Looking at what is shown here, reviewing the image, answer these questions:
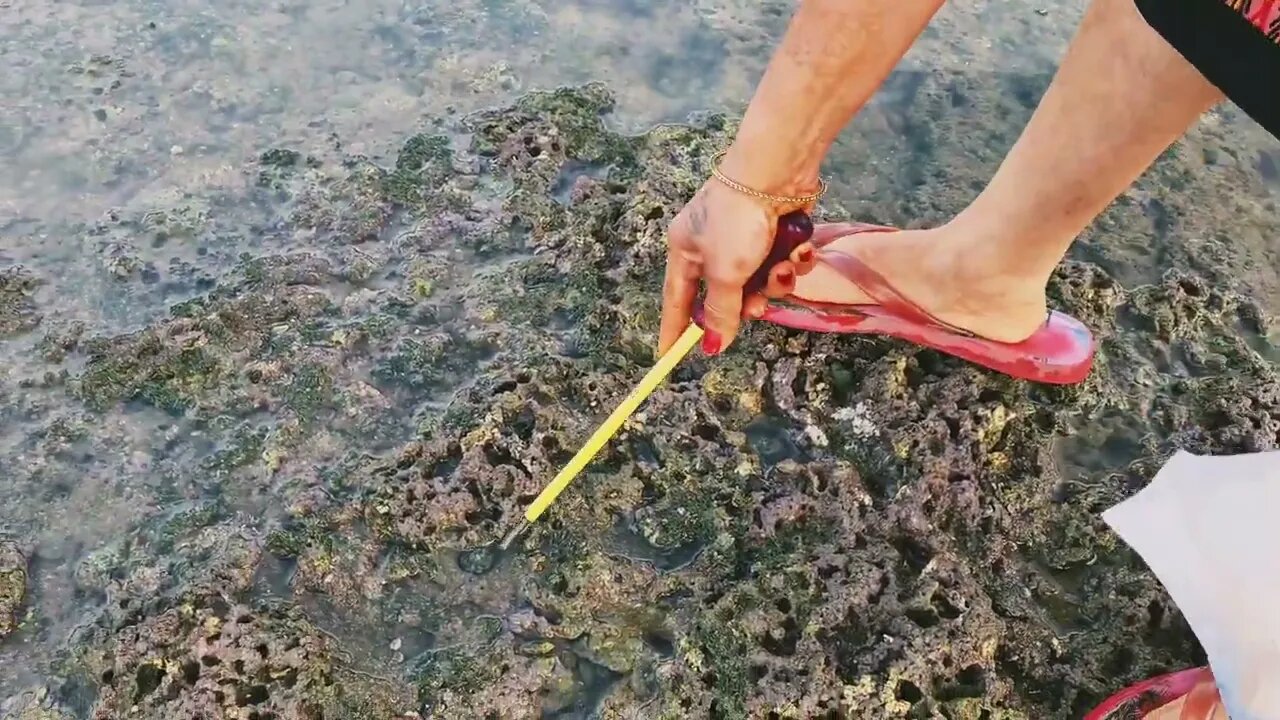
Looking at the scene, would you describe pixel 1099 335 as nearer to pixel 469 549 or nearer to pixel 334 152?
pixel 469 549

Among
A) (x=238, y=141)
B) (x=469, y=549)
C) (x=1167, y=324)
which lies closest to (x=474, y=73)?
(x=238, y=141)

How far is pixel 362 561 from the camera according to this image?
1919mm

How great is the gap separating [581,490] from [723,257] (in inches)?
27.4

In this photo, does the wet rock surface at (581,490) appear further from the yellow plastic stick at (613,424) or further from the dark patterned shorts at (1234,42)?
the dark patterned shorts at (1234,42)

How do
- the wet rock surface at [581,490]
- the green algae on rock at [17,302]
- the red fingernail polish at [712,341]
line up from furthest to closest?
1. the green algae on rock at [17,302]
2. the wet rock surface at [581,490]
3. the red fingernail polish at [712,341]

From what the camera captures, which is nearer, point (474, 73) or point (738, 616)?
point (738, 616)

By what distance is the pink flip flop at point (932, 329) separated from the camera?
6.81 feet

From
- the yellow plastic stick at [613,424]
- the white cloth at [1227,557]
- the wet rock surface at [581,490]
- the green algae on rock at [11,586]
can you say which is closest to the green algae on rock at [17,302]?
the wet rock surface at [581,490]

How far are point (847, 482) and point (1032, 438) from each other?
43 cm

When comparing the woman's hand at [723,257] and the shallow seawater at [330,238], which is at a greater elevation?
the woman's hand at [723,257]

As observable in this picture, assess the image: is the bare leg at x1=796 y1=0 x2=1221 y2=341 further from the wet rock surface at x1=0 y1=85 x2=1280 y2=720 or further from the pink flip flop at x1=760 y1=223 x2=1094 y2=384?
the wet rock surface at x1=0 y1=85 x2=1280 y2=720

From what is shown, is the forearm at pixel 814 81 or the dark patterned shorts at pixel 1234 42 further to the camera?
the forearm at pixel 814 81

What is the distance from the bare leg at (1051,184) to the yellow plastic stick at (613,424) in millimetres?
498

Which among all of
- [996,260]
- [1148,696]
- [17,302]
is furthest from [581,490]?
[17,302]
